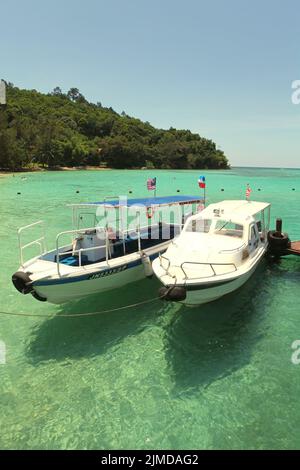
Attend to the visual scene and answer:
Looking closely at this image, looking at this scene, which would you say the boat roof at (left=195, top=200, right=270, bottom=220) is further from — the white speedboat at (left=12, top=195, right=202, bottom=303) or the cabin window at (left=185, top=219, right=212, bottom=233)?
the white speedboat at (left=12, top=195, right=202, bottom=303)

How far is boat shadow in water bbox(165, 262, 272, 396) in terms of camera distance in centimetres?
753

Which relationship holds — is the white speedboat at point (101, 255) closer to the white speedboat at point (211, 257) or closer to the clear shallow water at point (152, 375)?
the clear shallow water at point (152, 375)

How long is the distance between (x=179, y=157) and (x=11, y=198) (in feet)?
415

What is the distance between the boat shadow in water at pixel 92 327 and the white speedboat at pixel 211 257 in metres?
1.72

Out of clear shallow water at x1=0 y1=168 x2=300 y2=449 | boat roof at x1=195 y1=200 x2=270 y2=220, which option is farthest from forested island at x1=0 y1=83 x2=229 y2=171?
clear shallow water at x1=0 y1=168 x2=300 y2=449

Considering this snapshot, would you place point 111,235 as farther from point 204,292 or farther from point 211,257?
point 204,292

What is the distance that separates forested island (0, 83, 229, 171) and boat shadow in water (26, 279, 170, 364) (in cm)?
7368

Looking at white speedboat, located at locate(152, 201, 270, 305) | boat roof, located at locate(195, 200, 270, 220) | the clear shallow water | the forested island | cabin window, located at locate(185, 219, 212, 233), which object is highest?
the forested island

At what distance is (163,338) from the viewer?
29.1 ft

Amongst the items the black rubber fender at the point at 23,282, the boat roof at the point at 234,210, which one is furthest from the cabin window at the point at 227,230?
the black rubber fender at the point at 23,282

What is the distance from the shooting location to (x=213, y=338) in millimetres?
8859

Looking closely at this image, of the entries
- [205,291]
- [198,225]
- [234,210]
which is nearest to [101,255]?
[198,225]

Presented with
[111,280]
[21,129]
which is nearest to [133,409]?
[111,280]
